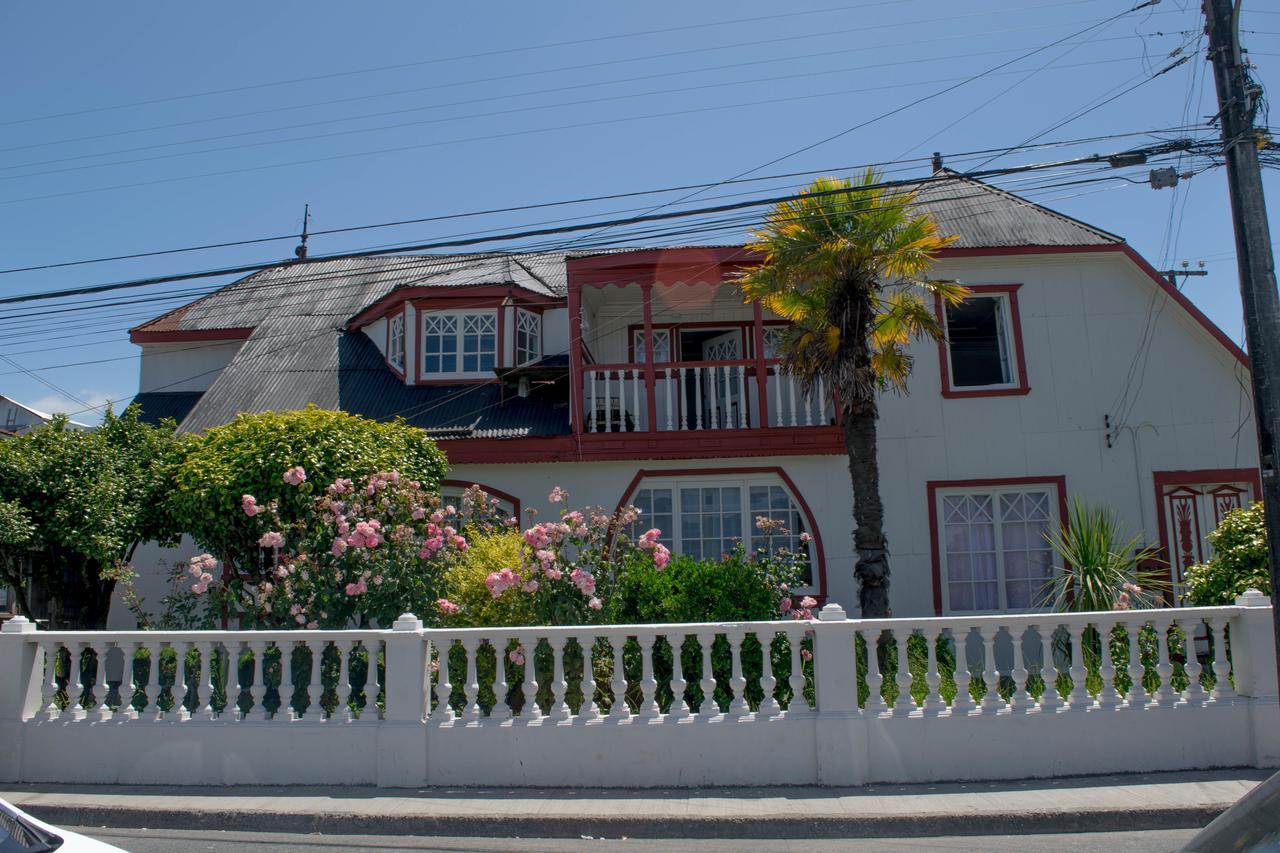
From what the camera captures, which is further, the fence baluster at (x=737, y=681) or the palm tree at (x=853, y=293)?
the palm tree at (x=853, y=293)

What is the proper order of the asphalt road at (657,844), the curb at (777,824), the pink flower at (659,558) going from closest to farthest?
the asphalt road at (657,844) → the curb at (777,824) → the pink flower at (659,558)

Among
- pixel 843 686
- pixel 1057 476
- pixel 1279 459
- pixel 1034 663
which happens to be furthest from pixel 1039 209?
pixel 843 686

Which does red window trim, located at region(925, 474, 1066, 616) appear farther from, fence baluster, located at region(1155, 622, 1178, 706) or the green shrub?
the green shrub

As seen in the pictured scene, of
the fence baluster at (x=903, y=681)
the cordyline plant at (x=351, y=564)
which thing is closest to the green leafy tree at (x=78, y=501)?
the cordyline plant at (x=351, y=564)

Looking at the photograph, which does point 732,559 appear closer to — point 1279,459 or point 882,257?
point 882,257

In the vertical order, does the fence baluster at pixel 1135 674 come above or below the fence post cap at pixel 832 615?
below

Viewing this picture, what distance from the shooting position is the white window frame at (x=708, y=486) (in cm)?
1334

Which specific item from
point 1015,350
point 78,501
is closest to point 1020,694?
point 1015,350

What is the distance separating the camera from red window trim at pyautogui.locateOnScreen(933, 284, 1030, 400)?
13508 millimetres

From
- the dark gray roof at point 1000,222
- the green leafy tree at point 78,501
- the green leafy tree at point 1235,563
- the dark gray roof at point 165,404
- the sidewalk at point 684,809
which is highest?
the dark gray roof at point 1000,222

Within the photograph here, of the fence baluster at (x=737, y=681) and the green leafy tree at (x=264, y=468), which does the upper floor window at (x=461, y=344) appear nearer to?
the green leafy tree at (x=264, y=468)

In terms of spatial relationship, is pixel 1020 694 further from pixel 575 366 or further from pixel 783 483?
pixel 575 366

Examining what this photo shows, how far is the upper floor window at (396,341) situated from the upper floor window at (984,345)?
28.0 feet

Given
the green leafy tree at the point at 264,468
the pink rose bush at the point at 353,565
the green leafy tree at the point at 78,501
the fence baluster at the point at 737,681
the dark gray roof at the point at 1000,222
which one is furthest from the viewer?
the dark gray roof at the point at 1000,222
